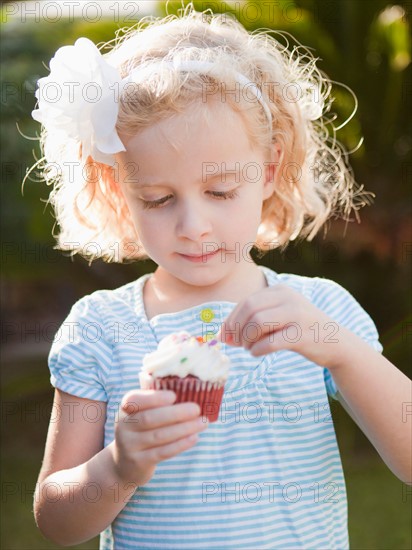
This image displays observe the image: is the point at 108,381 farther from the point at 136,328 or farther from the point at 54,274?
the point at 54,274

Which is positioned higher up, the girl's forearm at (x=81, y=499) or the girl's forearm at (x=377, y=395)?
the girl's forearm at (x=377, y=395)

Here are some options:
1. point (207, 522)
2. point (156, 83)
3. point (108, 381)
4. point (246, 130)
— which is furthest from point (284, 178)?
point (207, 522)

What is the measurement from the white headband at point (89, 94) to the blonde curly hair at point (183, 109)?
0.11 feet

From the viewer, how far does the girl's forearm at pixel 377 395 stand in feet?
6.96

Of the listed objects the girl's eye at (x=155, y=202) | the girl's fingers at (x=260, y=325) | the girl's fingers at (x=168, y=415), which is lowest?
the girl's fingers at (x=168, y=415)

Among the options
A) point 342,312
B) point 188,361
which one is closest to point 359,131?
point 342,312

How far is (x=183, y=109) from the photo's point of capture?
7.47 feet

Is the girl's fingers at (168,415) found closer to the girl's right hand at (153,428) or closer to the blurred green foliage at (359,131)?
the girl's right hand at (153,428)

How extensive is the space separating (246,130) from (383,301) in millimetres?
4649

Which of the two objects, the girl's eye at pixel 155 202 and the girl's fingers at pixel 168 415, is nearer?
the girl's fingers at pixel 168 415

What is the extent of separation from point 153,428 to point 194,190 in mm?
666

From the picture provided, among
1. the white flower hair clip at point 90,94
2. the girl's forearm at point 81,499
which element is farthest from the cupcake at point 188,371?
the white flower hair clip at point 90,94

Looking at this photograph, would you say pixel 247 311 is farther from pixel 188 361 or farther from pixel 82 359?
pixel 82 359

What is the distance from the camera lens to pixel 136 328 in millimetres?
2469
